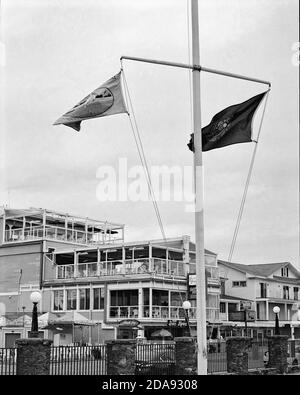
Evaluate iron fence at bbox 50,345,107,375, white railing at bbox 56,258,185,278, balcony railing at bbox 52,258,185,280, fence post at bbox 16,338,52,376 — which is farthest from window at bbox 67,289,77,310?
fence post at bbox 16,338,52,376

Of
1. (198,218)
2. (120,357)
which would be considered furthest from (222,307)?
(198,218)

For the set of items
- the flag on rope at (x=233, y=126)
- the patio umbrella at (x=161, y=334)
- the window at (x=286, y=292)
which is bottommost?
the patio umbrella at (x=161, y=334)

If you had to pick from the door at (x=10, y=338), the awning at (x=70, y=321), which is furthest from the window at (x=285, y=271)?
the door at (x=10, y=338)

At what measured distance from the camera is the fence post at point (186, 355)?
697 inches

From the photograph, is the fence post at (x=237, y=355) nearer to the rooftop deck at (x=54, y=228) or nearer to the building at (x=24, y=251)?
the building at (x=24, y=251)

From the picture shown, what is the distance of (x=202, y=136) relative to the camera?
1483 cm

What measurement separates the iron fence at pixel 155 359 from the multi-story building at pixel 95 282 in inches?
680

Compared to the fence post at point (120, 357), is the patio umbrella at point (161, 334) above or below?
above

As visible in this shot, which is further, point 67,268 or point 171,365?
point 67,268

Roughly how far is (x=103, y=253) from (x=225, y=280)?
10926 millimetres

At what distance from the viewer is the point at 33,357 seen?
1418 cm
